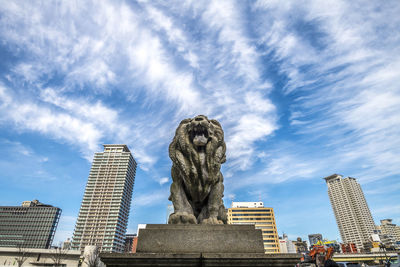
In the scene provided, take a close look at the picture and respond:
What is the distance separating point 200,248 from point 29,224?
530 ft

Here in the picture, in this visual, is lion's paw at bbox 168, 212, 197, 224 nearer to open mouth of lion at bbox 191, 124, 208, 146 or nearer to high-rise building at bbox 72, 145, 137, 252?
open mouth of lion at bbox 191, 124, 208, 146

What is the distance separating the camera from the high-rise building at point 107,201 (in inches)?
4722

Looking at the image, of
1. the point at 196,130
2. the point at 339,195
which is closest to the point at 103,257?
the point at 196,130

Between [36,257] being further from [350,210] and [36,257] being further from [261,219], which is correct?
[350,210]

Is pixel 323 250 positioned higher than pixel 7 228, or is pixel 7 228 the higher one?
pixel 7 228

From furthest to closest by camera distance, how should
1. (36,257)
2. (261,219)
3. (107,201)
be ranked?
(107,201)
(261,219)
(36,257)

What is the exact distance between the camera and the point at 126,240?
15212 centimetres

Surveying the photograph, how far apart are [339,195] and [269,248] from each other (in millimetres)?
120818

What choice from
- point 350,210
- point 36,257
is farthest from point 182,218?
point 350,210

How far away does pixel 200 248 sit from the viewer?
134 inches

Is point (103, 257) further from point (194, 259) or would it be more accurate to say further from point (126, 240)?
point (126, 240)

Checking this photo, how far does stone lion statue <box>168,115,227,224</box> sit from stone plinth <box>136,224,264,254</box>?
87cm

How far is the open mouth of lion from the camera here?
15.2 feet

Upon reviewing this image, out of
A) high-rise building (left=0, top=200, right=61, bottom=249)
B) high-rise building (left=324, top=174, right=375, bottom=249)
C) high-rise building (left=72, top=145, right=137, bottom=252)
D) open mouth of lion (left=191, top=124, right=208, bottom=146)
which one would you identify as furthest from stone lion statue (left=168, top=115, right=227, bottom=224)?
high-rise building (left=324, top=174, right=375, bottom=249)
